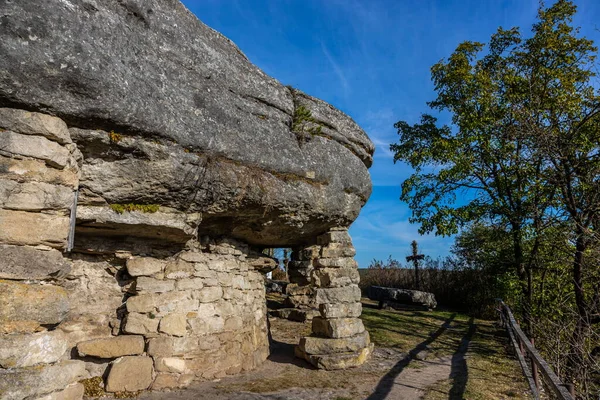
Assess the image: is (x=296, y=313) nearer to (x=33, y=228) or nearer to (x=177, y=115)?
(x=177, y=115)

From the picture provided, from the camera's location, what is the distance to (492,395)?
5.23 m

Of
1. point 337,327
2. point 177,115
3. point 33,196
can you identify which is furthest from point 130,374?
point 337,327

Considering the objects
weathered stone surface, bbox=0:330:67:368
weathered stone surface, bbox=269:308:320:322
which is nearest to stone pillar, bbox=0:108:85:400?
weathered stone surface, bbox=0:330:67:368

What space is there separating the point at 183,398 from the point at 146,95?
311 centimetres

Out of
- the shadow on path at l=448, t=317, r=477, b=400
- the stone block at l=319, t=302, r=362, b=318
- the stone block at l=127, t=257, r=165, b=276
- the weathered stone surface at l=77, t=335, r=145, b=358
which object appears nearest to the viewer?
the weathered stone surface at l=77, t=335, r=145, b=358

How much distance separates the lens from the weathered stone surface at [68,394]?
2.73 m

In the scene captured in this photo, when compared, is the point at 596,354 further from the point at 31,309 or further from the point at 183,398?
the point at 31,309

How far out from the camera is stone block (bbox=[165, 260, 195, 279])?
4839 millimetres

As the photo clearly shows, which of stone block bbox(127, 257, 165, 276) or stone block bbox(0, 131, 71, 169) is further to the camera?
stone block bbox(127, 257, 165, 276)

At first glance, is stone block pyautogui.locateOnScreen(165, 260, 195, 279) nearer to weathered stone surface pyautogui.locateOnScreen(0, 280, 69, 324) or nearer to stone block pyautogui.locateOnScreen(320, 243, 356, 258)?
weathered stone surface pyautogui.locateOnScreen(0, 280, 69, 324)

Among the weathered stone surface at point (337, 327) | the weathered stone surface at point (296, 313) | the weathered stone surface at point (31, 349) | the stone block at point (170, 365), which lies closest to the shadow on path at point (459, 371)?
the weathered stone surface at point (337, 327)

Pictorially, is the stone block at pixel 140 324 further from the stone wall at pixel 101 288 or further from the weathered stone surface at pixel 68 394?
the weathered stone surface at pixel 68 394

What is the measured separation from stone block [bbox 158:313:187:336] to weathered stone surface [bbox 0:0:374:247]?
1152 millimetres

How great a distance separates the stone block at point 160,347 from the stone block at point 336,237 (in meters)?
2.90
